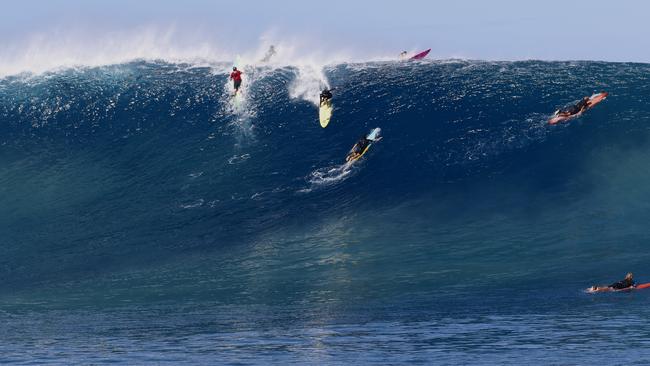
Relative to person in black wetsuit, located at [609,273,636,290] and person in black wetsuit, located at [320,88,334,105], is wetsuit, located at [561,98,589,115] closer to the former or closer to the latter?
person in black wetsuit, located at [320,88,334,105]

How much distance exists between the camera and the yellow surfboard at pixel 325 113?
58619 mm

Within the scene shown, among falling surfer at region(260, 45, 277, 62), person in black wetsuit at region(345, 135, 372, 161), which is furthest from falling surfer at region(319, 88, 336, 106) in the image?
falling surfer at region(260, 45, 277, 62)

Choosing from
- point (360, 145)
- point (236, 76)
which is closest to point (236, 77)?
point (236, 76)

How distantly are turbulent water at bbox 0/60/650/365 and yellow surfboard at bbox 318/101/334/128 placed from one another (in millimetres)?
441

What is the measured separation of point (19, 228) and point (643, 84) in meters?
41.2

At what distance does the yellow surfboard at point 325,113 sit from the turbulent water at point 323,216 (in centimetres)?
44

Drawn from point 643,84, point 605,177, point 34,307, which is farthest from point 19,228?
point 643,84

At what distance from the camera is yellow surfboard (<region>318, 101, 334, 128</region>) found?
58.6 m

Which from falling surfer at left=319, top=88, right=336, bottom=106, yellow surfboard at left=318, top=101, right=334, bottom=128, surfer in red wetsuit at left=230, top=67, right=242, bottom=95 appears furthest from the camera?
surfer in red wetsuit at left=230, top=67, right=242, bottom=95

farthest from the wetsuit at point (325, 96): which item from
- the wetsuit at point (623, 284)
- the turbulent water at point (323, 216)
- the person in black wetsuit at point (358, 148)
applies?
the wetsuit at point (623, 284)

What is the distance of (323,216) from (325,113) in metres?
11.1

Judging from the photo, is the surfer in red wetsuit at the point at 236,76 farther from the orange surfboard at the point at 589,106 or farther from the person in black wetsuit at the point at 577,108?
the person in black wetsuit at the point at 577,108

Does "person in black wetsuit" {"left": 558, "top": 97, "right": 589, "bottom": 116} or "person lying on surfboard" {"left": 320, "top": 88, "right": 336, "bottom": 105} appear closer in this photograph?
"person in black wetsuit" {"left": 558, "top": 97, "right": 589, "bottom": 116}

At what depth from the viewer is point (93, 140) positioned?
5900cm
